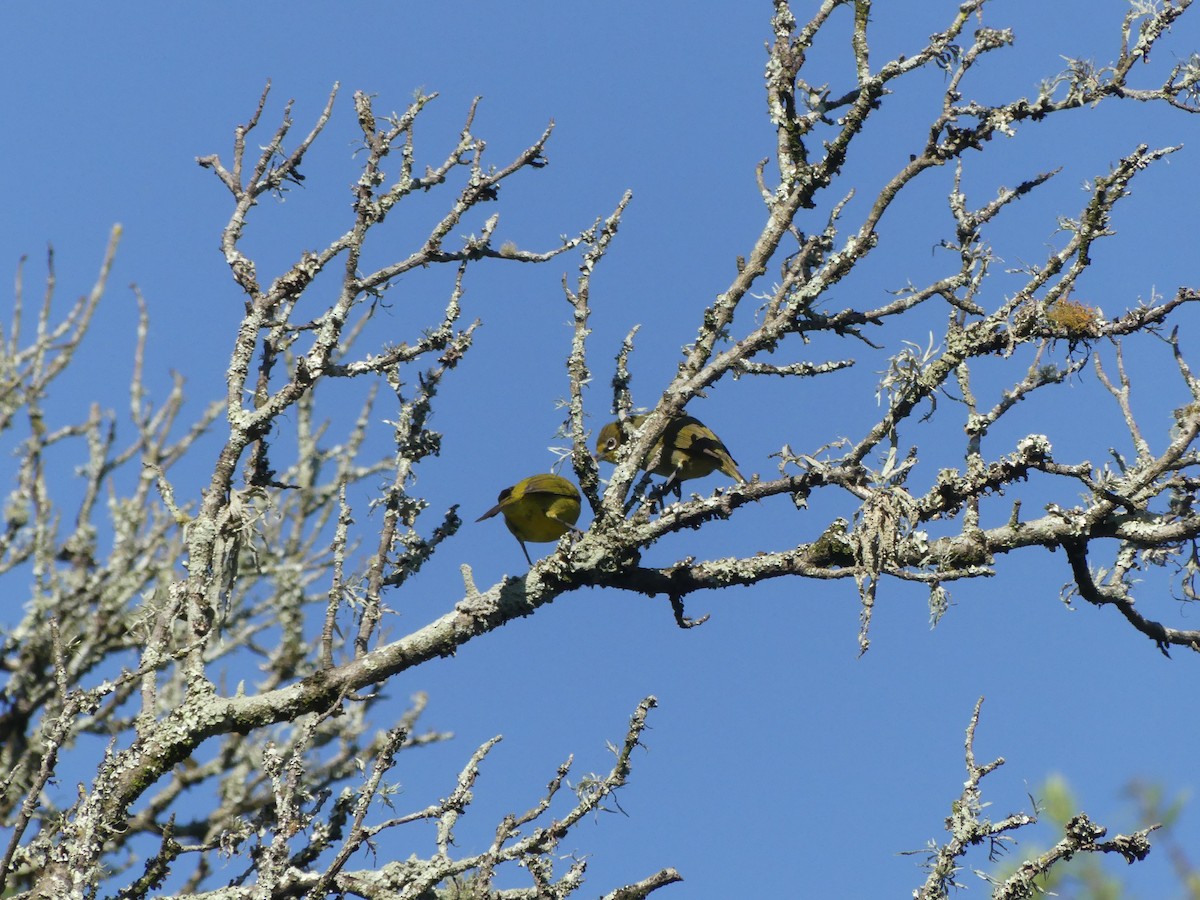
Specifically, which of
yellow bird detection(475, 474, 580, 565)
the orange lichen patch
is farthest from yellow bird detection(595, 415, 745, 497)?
the orange lichen patch

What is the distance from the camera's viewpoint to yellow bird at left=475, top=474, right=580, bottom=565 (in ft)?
21.4

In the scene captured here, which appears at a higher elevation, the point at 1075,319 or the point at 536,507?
the point at 536,507

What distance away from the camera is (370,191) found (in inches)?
202

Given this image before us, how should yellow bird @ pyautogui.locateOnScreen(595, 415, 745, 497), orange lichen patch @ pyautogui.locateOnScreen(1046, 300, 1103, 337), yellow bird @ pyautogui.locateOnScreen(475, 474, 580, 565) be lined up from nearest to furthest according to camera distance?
orange lichen patch @ pyautogui.locateOnScreen(1046, 300, 1103, 337) → yellow bird @ pyautogui.locateOnScreen(475, 474, 580, 565) → yellow bird @ pyautogui.locateOnScreen(595, 415, 745, 497)

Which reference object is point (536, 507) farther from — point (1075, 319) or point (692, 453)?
point (1075, 319)

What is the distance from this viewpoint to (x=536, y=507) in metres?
6.56

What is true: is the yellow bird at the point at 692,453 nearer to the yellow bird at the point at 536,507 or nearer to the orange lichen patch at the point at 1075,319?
the yellow bird at the point at 536,507

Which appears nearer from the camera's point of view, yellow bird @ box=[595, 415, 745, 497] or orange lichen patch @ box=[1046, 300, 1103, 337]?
orange lichen patch @ box=[1046, 300, 1103, 337]

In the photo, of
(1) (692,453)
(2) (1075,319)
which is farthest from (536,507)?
(2) (1075,319)

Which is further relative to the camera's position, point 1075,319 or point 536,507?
point 536,507

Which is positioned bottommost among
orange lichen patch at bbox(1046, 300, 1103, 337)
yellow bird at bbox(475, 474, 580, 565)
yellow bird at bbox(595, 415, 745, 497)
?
orange lichen patch at bbox(1046, 300, 1103, 337)

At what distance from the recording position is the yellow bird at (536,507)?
652 centimetres

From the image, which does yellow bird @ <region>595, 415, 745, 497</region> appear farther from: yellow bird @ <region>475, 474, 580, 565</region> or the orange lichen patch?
the orange lichen patch

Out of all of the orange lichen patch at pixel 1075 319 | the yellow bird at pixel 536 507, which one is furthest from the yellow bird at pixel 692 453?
the orange lichen patch at pixel 1075 319
